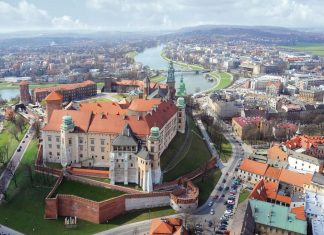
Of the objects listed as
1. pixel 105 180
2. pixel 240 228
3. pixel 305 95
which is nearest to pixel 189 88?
pixel 305 95

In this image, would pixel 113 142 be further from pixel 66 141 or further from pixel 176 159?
pixel 176 159

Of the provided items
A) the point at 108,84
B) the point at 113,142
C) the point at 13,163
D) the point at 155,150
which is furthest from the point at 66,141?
the point at 108,84

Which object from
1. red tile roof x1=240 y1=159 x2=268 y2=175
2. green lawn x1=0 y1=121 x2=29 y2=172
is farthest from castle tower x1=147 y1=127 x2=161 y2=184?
green lawn x1=0 y1=121 x2=29 y2=172

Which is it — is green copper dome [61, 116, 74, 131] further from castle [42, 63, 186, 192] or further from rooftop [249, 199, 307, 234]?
rooftop [249, 199, 307, 234]

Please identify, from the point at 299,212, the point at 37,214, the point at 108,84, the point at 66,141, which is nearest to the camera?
the point at 299,212

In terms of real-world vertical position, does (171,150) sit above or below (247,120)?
above

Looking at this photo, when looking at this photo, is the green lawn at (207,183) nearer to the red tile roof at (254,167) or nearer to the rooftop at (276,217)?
the red tile roof at (254,167)

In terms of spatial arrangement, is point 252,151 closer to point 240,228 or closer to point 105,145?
point 105,145
